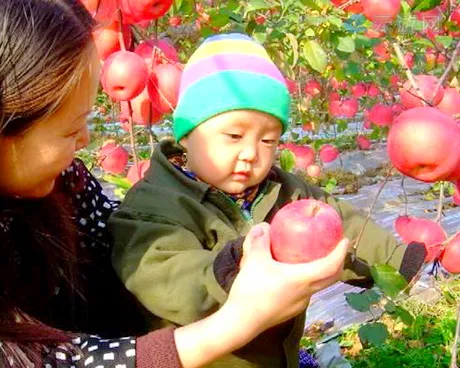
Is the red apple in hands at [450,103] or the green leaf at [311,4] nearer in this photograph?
the red apple in hands at [450,103]

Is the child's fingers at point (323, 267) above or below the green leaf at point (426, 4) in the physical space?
below

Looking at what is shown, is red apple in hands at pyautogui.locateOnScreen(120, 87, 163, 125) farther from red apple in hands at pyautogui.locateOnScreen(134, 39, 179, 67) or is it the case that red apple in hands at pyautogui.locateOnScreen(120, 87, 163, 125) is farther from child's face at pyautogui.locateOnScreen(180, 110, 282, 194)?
child's face at pyautogui.locateOnScreen(180, 110, 282, 194)

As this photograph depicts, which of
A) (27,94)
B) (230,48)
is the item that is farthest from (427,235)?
(27,94)

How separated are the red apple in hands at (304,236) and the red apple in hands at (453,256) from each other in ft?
1.38

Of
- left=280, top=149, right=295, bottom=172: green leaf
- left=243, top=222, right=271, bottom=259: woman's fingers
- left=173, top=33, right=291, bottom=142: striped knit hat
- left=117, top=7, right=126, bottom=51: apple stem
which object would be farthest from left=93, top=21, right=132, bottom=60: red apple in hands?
left=243, top=222, right=271, bottom=259: woman's fingers

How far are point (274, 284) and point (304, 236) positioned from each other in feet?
0.24

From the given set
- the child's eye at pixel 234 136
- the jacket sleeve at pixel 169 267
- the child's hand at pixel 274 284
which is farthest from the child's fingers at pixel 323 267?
the child's eye at pixel 234 136

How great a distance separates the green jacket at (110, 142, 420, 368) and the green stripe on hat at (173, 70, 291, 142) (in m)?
0.09

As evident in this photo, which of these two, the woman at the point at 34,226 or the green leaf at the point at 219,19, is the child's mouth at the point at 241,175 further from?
the green leaf at the point at 219,19

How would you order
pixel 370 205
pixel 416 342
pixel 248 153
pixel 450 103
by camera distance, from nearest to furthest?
pixel 248 153, pixel 450 103, pixel 370 205, pixel 416 342

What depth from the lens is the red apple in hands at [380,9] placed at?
5.62ft

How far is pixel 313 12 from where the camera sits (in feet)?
5.62

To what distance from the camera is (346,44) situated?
5.53 feet

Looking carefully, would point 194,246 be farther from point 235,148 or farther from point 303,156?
point 303,156
